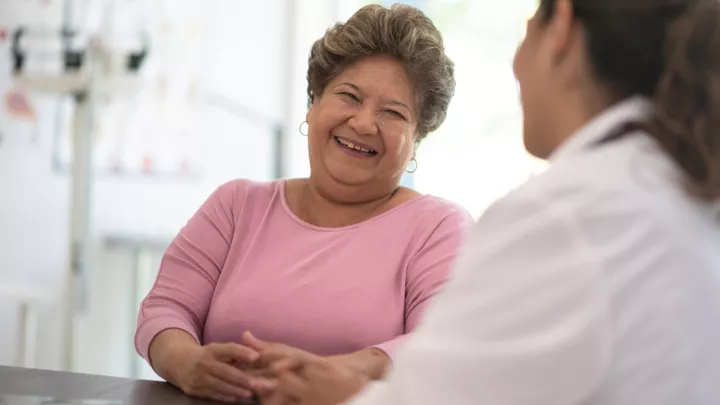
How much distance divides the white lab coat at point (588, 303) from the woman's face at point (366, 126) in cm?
79

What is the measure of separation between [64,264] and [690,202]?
2.42 meters

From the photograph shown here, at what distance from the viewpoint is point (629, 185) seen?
65cm

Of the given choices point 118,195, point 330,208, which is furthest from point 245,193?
point 118,195

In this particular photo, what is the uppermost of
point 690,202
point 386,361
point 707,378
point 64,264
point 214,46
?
point 214,46

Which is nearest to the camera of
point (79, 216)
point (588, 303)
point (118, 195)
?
point (588, 303)

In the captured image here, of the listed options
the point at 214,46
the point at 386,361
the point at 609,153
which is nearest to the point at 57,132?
the point at 214,46

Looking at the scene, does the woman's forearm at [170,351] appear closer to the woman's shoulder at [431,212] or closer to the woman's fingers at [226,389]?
the woman's fingers at [226,389]

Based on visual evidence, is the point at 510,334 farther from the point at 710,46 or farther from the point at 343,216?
the point at 343,216

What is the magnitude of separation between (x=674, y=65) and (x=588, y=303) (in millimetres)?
231

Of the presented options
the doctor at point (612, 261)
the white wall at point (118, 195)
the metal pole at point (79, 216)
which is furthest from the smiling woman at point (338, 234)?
the white wall at point (118, 195)

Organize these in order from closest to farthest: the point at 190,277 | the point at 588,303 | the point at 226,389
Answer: the point at 588,303 < the point at 226,389 < the point at 190,277

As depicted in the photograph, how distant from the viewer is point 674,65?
2.24ft

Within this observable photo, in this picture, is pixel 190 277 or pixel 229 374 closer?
pixel 229 374

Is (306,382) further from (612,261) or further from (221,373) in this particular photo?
(612,261)
